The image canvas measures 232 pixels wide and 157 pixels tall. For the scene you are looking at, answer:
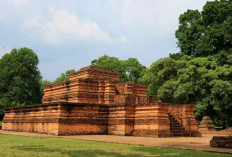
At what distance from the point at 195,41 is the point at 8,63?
25916 mm

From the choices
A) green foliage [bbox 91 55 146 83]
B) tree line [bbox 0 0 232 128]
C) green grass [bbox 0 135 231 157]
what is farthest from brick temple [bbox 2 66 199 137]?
green foliage [bbox 91 55 146 83]

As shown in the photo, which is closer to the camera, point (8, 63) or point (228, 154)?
point (228, 154)

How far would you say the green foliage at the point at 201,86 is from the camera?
28891 millimetres

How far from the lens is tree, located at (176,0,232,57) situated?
3512 centimetres

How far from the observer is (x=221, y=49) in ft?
120

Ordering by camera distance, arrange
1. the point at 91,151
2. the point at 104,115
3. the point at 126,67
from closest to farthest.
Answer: the point at 91,151
the point at 104,115
the point at 126,67

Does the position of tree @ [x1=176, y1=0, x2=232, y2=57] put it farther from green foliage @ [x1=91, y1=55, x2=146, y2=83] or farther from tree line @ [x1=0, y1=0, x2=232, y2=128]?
green foliage @ [x1=91, y1=55, x2=146, y2=83]

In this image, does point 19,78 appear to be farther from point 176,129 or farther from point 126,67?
point 176,129

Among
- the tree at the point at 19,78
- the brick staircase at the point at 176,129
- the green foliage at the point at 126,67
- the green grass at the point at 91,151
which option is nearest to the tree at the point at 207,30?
the green foliage at the point at 126,67

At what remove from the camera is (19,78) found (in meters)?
39.1

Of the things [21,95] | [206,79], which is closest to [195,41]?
[206,79]

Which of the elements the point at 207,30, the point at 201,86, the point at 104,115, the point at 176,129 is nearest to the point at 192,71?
the point at 201,86

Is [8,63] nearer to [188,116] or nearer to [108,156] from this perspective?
[188,116]

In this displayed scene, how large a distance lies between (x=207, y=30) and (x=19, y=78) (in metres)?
26.0
